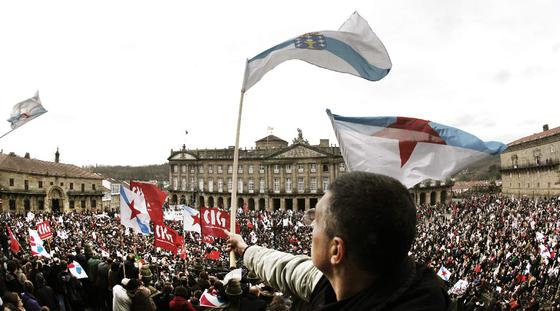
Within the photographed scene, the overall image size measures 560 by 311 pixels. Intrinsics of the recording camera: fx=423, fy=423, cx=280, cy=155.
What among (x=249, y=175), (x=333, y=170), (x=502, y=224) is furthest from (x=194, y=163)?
(x=502, y=224)

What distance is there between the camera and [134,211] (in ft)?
33.0

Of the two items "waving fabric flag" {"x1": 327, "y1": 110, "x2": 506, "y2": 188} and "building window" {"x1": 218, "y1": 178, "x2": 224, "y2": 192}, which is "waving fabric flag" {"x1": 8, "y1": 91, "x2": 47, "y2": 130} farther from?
"building window" {"x1": 218, "y1": 178, "x2": 224, "y2": 192}

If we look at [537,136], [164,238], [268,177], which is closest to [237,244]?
[164,238]

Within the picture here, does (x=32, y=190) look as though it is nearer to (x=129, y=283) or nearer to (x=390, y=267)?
(x=129, y=283)

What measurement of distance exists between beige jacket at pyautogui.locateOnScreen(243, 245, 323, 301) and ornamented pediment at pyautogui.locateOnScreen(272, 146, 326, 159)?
66.7m

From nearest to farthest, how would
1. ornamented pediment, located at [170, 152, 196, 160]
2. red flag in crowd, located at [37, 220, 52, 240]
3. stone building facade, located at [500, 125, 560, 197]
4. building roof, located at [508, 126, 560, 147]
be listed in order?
red flag in crowd, located at [37, 220, 52, 240] < stone building facade, located at [500, 125, 560, 197] < building roof, located at [508, 126, 560, 147] < ornamented pediment, located at [170, 152, 196, 160]

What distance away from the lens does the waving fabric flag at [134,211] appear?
9.96 meters

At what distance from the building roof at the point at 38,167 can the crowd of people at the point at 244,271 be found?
87.8 feet

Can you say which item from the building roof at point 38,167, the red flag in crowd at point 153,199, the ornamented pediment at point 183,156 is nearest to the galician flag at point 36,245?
the red flag in crowd at point 153,199

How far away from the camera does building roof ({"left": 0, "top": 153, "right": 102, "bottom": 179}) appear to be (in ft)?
179

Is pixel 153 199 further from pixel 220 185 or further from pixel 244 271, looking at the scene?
pixel 220 185

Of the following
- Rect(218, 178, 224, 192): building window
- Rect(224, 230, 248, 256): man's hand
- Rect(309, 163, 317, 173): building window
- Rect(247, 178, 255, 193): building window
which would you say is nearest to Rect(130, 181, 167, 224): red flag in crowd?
Rect(224, 230, 248, 256): man's hand

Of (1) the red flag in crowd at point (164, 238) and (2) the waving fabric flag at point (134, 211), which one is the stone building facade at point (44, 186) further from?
(2) the waving fabric flag at point (134, 211)

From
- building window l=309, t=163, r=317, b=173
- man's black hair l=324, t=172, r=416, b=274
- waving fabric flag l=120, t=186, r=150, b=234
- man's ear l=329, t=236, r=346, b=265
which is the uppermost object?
building window l=309, t=163, r=317, b=173
